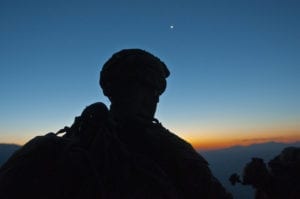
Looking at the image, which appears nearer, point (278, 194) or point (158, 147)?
point (158, 147)

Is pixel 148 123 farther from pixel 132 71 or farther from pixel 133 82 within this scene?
pixel 132 71

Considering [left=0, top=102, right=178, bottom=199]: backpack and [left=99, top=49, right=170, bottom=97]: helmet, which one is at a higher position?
[left=99, top=49, right=170, bottom=97]: helmet

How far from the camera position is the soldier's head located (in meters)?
5.27

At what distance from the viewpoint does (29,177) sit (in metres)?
3.49

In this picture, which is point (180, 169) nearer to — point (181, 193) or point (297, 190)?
point (181, 193)

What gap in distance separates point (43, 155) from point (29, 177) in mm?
288

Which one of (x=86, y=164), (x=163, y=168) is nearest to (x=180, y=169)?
(x=163, y=168)

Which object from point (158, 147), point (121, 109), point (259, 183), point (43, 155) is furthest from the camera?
point (259, 183)

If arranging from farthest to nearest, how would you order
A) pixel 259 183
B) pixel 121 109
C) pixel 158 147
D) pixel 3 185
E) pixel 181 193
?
pixel 259 183 < pixel 121 109 < pixel 158 147 < pixel 181 193 < pixel 3 185

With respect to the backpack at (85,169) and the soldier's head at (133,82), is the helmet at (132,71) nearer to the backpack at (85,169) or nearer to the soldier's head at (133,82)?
the soldier's head at (133,82)

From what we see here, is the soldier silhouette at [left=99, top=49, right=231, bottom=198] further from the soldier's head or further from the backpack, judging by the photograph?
the backpack

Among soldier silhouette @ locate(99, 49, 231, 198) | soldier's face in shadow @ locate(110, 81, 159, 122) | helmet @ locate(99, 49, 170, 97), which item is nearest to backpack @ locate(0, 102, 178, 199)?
soldier silhouette @ locate(99, 49, 231, 198)

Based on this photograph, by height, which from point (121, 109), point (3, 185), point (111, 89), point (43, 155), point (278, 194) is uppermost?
point (111, 89)

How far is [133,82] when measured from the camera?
209 inches
